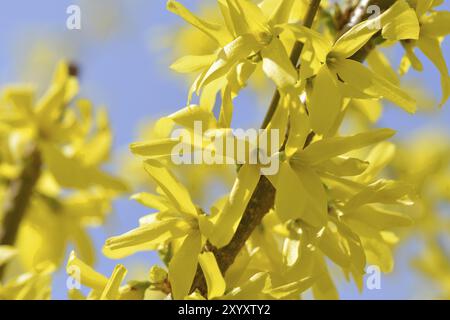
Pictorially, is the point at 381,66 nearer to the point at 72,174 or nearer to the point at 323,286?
the point at 323,286

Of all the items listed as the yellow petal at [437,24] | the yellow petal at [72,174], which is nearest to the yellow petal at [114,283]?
the yellow petal at [437,24]

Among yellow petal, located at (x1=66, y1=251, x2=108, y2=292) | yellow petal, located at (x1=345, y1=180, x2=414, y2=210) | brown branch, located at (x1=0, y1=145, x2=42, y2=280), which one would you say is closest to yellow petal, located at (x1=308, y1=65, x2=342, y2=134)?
yellow petal, located at (x1=345, y1=180, x2=414, y2=210)

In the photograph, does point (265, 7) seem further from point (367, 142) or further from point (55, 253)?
point (55, 253)

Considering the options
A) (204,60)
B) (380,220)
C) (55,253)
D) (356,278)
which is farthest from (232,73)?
(55,253)

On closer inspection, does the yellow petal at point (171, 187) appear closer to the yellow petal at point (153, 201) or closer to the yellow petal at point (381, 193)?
the yellow petal at point (153, 201)

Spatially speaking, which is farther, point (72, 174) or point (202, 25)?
point (72, 174)

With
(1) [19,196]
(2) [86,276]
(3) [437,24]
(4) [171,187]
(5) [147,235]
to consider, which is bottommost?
(1) [19,196]

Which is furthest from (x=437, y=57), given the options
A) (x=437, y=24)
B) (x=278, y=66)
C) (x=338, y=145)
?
(x=278, y=66)

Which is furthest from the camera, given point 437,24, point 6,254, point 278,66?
point 6,254

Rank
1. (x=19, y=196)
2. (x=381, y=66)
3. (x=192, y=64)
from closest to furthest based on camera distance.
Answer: (x=192, y=64) → (x=381, y=66) → (x=19, y=196)

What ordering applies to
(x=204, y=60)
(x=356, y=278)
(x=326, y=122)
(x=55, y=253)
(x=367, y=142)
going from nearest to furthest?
1. (x=326, y=122)
2. (x=367, y=142)
3. (x=204, y=60)
4. (x=356, y=278)
5. (x=55, y=253)
